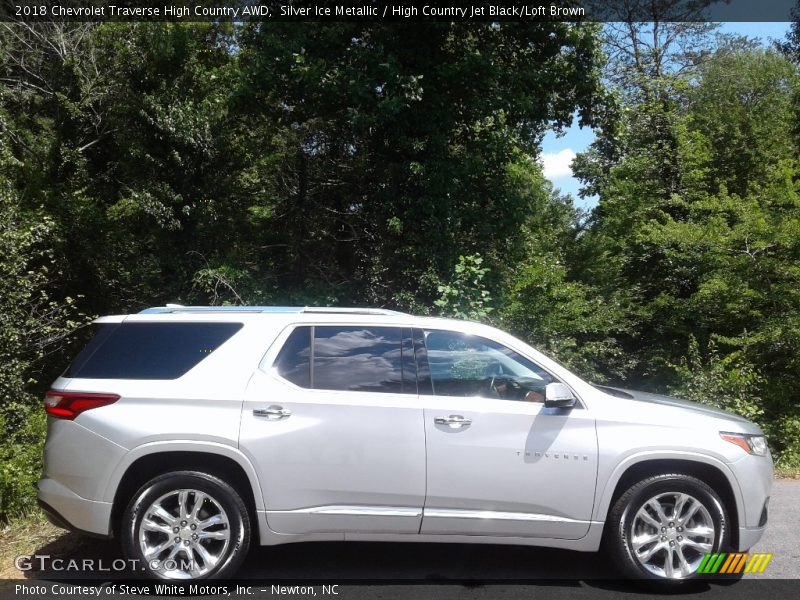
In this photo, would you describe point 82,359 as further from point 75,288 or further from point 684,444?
point 75,288

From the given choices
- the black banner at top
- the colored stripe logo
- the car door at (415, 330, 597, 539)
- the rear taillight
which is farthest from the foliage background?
the car door at (415, 330, 597, 539)

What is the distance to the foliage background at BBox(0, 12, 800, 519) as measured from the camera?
12203 millimetres

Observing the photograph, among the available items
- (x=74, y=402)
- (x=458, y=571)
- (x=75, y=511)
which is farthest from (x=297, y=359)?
(x=458, y=571)

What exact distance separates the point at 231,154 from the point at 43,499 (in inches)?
436

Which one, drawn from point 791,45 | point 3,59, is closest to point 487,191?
point 3,59

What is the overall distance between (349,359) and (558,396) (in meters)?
1.44

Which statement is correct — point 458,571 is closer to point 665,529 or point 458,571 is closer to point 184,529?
point 665,529

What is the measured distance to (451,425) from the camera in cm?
481

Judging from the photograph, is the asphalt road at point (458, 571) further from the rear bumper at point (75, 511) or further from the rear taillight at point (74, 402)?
the rear taillight at point (74, 402)

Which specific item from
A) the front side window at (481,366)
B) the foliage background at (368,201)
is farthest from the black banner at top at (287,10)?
the front side window at (481,366)

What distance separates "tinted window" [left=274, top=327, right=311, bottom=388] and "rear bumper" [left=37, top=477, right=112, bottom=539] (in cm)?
142

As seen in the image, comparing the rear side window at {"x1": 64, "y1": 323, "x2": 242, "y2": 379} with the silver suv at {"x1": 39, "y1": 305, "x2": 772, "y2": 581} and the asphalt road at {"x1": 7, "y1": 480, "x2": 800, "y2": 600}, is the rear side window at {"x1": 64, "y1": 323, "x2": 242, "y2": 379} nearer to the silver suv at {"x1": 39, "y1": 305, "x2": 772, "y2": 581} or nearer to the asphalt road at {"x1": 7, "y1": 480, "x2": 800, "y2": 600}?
the silver suv at {"x1": 39, "y1": 305, "x2": 772, "y2": 581}

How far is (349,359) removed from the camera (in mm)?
5051

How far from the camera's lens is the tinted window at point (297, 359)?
4.98 metres
